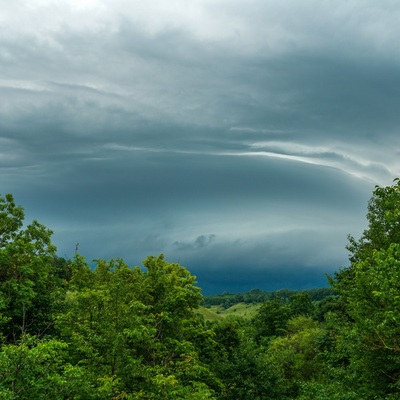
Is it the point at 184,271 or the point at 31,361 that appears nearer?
the point at 31,361

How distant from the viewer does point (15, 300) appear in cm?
4122

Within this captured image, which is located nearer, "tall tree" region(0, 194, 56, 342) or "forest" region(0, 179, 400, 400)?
"forest" region(0, 179, 400, 400)

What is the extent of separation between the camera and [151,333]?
1361 inches

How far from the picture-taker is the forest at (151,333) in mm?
23641

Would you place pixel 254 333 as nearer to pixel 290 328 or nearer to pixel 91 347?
pixel 290 328

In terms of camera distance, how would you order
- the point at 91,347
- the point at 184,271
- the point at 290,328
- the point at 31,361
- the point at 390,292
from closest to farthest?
the point at 31,361, the point at 390,292, the point at 91,347, the point at 184,271, the point at 290,328

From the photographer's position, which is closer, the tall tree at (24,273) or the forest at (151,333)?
the forest at (151,333)

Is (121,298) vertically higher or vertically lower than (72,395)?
higher

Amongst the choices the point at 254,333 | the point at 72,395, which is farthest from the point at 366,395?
the point at 254,333

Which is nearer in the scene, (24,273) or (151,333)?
(151,333)

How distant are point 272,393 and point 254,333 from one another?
7049 cm

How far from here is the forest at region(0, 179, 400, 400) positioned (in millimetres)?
23641

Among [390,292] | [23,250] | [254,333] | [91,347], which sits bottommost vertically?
[254,333]

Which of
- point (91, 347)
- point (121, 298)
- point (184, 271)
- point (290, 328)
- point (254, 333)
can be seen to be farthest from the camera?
point (254, 333)
